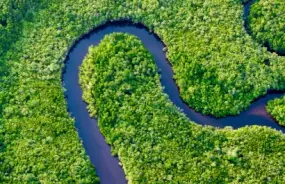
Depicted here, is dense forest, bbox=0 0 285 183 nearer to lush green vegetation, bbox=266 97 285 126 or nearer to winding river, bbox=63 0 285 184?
winding river, bbox=63 0 285 184

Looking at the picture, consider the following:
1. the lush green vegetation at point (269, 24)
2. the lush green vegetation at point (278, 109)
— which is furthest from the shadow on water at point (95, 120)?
the lush green vegetation at point (269, 24)

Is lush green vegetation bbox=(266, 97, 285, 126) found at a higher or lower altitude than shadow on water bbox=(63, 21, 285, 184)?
lower

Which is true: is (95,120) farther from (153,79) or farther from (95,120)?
(153,79)

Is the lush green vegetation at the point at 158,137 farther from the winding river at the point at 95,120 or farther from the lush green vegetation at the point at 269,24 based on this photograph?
the lush green vegetation at the point at 269,24

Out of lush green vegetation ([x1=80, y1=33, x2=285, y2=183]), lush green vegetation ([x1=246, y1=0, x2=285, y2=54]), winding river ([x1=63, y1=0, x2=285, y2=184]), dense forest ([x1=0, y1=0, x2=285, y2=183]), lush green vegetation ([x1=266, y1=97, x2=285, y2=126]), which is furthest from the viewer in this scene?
lush green vegetation ([x1=246, y1=0, x2=285, y2=54])

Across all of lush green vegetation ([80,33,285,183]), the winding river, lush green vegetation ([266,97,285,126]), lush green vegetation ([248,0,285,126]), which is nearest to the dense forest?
lush green vegetation ([80,33,285,183])

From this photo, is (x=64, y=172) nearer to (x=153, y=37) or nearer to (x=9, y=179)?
(x=9, y=179)

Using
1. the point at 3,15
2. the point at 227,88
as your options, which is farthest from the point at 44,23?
the point at 227,88

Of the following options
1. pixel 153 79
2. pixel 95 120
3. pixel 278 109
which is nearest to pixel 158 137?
pixel 153 79
